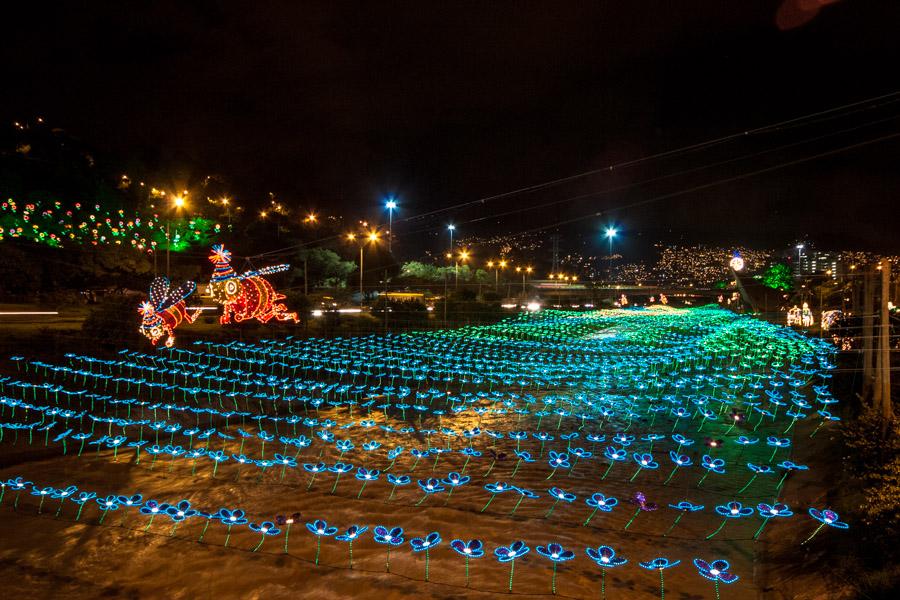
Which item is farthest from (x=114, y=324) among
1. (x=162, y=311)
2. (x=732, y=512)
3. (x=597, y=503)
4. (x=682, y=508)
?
(x=732, y=512)

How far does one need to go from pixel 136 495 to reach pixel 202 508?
1.15m

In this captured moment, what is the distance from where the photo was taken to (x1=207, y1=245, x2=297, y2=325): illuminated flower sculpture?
21109 mm

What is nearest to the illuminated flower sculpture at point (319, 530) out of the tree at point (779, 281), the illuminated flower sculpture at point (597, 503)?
the illuminated flower sculpture at point (597, 503)

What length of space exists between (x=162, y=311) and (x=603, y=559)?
16.0m

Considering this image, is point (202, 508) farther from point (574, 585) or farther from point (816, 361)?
point (816, 361)

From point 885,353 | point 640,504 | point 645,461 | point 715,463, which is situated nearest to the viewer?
point 640,504

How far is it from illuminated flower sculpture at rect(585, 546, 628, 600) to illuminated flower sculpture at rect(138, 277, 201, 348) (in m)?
15.3

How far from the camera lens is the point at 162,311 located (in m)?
17.1

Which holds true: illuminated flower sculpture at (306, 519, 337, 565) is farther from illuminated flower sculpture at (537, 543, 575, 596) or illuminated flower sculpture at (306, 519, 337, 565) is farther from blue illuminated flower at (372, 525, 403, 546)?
illuminated flower sculpture at (537, 543, 575, 596)

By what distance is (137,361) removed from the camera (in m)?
15.8

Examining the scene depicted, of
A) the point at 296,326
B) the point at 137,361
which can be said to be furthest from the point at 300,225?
the point at 137,361

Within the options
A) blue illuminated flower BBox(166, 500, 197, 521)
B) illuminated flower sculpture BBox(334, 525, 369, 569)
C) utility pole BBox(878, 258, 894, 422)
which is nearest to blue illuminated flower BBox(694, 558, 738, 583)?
illuminated flower sculpture BBox(334, 525, 369, 569)

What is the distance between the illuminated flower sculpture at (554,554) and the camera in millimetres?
5430

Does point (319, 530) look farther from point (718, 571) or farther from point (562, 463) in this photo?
point (562, 463)
